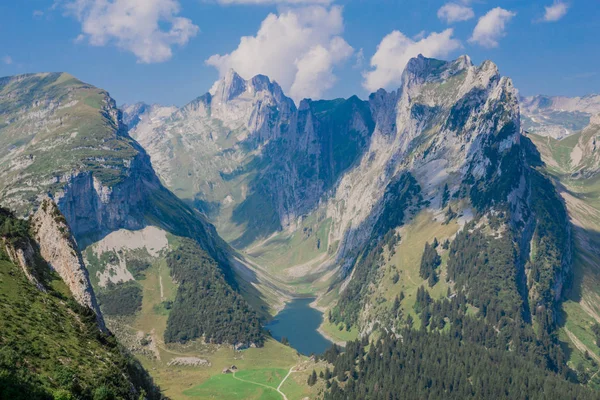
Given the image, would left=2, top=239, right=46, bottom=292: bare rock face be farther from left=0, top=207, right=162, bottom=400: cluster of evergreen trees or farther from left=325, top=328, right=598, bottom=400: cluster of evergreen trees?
left=325, top=328, right=598, bottom=400: cluster of evergreen trees

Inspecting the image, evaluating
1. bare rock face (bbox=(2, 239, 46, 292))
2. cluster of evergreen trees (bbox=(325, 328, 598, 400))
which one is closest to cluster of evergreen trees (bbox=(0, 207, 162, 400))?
bare rock face (bbox=(2, 239, 46, 292))

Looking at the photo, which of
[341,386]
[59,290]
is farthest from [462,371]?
[59,290]

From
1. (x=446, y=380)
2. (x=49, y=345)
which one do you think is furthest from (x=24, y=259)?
(x=446, y=380)

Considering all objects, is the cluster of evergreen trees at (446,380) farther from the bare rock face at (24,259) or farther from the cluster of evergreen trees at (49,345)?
the bare rock face at (24,259)

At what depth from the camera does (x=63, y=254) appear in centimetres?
9400

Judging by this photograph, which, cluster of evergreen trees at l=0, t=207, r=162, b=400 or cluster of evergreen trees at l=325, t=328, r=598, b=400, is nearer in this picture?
cluster of evergreen trees at l=0, t=207, r=162, b=400

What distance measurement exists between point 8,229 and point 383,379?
137342mm

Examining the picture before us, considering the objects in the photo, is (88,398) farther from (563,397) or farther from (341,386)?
(563,397)

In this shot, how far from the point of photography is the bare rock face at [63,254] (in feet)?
302

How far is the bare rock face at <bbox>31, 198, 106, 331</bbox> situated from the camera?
92169 millimetres

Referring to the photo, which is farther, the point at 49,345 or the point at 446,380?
the point at 446,380

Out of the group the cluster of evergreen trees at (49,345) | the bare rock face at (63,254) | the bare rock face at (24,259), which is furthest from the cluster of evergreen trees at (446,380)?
the bare rock face at (24,259)

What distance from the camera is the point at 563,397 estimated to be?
16850 cm

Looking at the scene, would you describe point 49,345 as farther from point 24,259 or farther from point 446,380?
point 446,380
